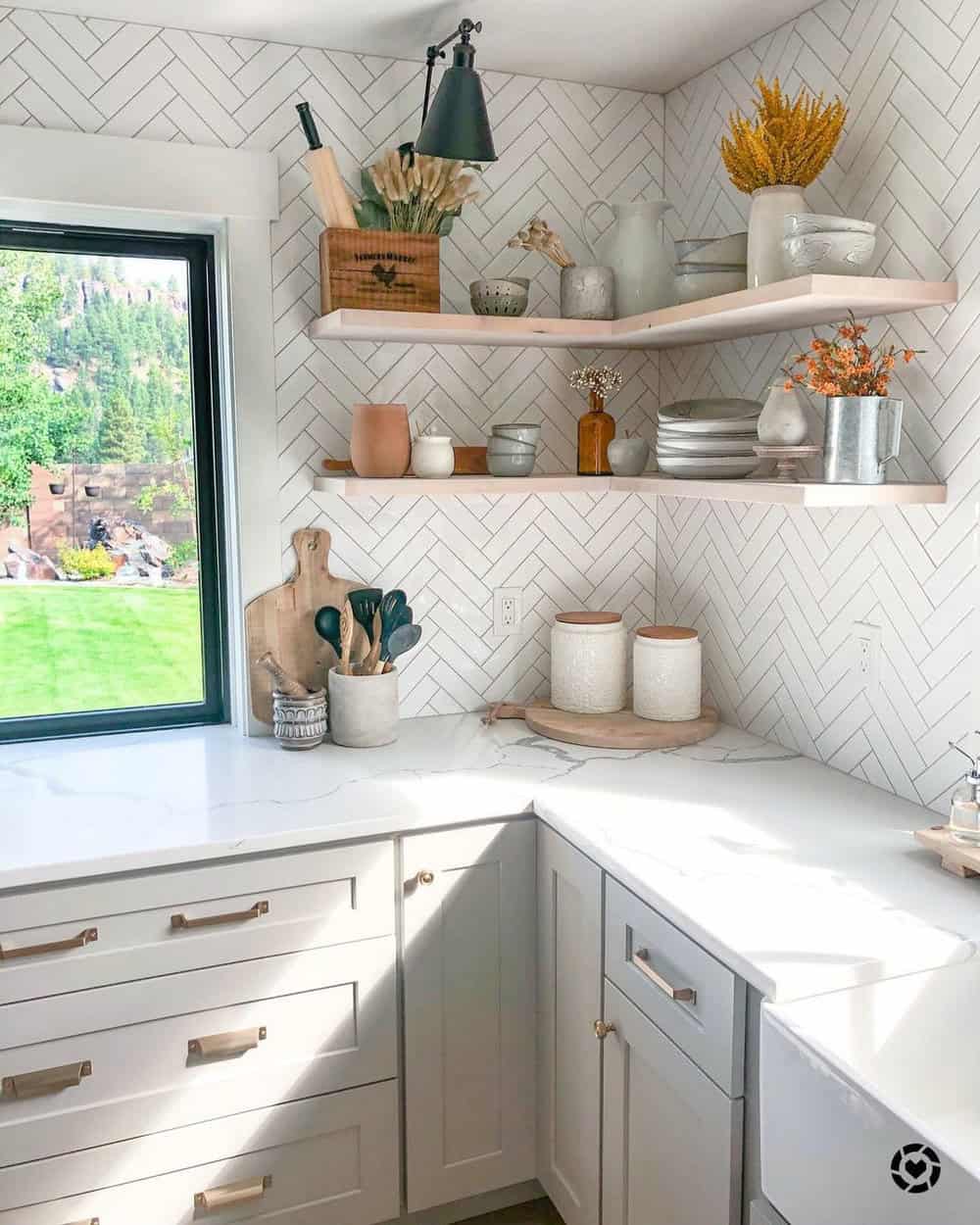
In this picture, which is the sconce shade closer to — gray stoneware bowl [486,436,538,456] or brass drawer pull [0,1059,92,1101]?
gray stoneware bowl [486,436,538,456]

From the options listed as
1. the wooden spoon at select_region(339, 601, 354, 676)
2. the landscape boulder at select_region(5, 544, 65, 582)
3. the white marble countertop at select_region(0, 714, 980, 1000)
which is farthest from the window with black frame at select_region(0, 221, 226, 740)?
the wooden spoon at select_region(339, 601, 354, 676)

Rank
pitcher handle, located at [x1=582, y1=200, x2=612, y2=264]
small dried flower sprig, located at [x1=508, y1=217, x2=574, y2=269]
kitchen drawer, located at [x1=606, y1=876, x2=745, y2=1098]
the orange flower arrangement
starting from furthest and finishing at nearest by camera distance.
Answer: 1. pitcher handle, located at [x1=582, y1=200, x2=612, y2=264]
2. small dried flower sprig, located at [x1=508, y1=217, x2=574, y2=269]
3. the orange flower arrangement
4. kitchen drawer, located at [x1=606, y1=876, x2=745, y2=1098]

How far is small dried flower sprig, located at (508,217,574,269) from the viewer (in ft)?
7.65

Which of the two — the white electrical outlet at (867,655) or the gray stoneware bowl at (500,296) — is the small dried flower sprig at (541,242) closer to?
the gray stoneware bowl at (500,296)

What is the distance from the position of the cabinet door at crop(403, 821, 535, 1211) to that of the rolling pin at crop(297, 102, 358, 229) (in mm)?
1216

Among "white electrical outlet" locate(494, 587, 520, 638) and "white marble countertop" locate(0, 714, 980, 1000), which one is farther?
"white electrical outlet" locate(494, 587, 520, 638)

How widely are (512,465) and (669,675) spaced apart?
57 centimetres

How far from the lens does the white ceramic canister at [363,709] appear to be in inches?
90.8

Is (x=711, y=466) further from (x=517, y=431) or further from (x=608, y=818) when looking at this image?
(x=608, y=818)

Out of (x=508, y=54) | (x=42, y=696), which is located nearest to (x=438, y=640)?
(x=42, y=696)

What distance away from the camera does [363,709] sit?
231 cm

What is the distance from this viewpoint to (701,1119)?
1528 millimetres

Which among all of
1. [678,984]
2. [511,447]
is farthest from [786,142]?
[678,984]

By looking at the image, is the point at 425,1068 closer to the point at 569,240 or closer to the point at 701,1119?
the point at 701,1119
